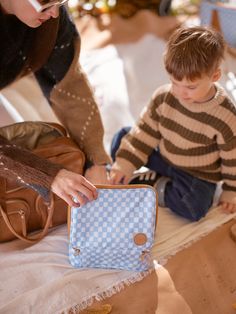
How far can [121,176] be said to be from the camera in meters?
1.33

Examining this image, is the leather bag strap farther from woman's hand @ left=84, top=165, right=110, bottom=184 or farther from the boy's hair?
the boy's hair

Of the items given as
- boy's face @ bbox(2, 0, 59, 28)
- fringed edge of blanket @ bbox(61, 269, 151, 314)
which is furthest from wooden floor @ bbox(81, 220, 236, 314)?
boy's face @ bbox(2, 0, 59, 28)

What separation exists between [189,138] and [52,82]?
413 millimetres

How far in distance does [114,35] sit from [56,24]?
0.96 meters

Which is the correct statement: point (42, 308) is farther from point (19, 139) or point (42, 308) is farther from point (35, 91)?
point (35, 91)

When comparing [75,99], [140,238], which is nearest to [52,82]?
[75,99]

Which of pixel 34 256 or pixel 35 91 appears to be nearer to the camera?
pixel 34 256

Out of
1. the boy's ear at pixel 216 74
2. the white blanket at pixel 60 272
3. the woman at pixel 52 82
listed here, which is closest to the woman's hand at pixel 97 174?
the woman at pixel 52 82

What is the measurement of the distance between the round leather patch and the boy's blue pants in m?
0.23

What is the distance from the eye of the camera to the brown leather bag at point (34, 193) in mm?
1136

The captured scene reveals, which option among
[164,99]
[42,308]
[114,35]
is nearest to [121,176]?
[164,99]

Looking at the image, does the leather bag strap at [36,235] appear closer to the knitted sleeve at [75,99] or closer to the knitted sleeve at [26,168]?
the knitted sleeve at [26,168]

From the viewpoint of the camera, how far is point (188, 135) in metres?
1.23

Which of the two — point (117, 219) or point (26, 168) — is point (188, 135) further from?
point (26, 168)
